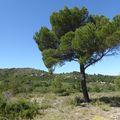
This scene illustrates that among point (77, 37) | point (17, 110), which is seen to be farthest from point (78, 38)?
point (17, 110)

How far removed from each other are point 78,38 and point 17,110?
29.8ft

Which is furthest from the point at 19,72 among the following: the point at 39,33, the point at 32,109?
the point at 32,109

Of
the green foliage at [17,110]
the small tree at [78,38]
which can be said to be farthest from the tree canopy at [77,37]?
the green foliage at [17,110]

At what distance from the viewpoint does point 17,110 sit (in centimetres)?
2025

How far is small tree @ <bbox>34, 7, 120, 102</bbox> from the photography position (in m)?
26.5

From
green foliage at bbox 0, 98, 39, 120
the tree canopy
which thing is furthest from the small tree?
green foliage at bbox 0, 98, 39, 120

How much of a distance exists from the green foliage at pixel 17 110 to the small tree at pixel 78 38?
8.02 m

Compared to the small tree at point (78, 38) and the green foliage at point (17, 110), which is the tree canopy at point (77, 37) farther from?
the green foliage at point (17, 110)

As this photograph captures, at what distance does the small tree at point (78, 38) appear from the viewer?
87.0 feet

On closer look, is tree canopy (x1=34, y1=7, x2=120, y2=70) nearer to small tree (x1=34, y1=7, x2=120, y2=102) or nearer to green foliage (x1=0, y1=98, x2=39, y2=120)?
small tree (x1=34, y1=7, x2=120, y2=102)

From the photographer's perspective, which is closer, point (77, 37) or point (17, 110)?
point (17, 110)

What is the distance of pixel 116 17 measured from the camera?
27453 mm

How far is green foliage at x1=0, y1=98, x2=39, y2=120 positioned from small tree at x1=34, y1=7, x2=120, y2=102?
8016 millimetres

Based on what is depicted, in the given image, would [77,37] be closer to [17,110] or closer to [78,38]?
[78,38]
